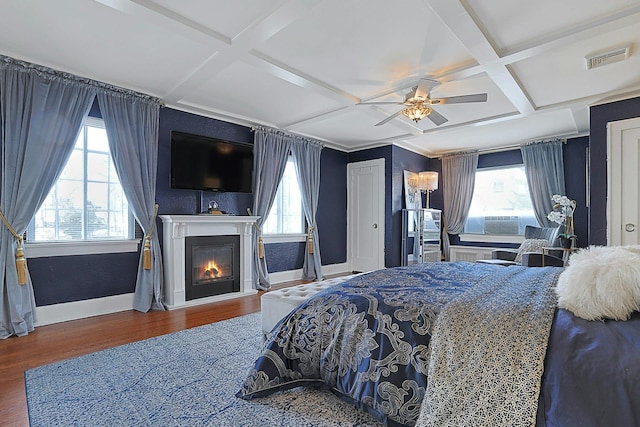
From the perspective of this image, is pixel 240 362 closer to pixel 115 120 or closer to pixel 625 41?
pixel 115 120

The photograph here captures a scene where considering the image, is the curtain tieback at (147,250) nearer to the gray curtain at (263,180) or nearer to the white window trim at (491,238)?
the gray curtain at (263,180)

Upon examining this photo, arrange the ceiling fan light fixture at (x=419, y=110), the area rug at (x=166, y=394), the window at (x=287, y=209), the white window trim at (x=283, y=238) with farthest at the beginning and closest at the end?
the window at (x=287, y=209)
the white window trim at (x=283, y=238)
the ceiling fan light fixture at (x=419, y=110)
the area rug at (x=166, y=394)

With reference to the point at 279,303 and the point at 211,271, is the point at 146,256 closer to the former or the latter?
the point at 211,271

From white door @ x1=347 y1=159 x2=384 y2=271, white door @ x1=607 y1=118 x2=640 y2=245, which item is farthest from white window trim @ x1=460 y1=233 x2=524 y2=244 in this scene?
white door @ x1=607 y1=118 x2=640 y2=245

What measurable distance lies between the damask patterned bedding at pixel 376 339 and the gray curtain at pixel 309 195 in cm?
365

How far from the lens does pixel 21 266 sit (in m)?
3.03

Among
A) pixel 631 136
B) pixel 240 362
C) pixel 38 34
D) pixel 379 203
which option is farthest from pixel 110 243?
pixel 631 136

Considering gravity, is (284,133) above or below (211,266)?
above

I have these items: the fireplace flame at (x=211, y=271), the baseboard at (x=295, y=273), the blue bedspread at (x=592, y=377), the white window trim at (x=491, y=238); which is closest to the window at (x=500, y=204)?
the white window trim at (x=491, y=238)

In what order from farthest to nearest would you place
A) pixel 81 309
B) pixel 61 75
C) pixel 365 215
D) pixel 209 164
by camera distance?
pixel 365 215, pixel 209 164, pixel 81 309, pixel 61 75

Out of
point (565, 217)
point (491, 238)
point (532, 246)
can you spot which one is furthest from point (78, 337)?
point (491, 238)

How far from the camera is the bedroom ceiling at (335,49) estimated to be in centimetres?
231

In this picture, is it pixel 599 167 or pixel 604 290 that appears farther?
pixel 599 167

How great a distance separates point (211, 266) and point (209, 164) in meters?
1.39
